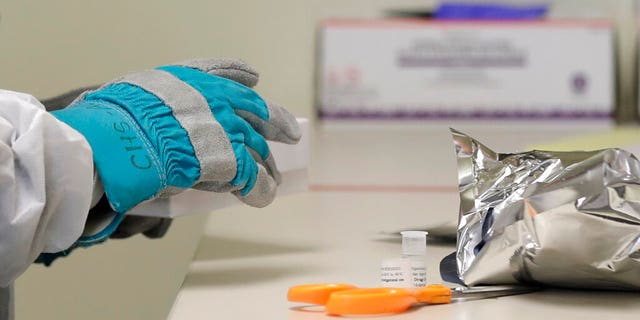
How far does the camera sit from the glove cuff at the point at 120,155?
30.0 inches

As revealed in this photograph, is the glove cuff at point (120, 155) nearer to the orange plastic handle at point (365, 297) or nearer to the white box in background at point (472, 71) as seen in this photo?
the orange plastic handle at point (365, 297)

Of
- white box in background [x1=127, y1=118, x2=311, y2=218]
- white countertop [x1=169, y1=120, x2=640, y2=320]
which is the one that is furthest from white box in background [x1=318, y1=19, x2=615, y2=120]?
white box in background [x1=127, y1=118, x2=311, y2=218]

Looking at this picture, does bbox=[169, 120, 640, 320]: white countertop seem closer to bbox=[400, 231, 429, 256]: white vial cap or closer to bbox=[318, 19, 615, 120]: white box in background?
bbox=[400, 231, 429, 256]: white vial cap

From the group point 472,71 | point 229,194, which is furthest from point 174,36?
→ point 229,194

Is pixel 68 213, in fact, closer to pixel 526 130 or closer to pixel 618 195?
pixel 618 195

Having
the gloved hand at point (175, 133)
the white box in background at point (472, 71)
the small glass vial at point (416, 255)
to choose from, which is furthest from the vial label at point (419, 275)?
the white box in background at point (472, 71)

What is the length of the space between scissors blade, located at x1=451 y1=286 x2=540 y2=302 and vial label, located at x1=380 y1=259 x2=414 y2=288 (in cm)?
3

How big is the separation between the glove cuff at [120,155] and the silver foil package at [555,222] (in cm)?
24

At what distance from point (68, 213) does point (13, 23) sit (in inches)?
Result: 55.5

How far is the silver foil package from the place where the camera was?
26.7 inches

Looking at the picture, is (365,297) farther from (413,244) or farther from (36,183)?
(36,183)

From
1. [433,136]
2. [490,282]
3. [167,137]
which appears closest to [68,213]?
[167,137]

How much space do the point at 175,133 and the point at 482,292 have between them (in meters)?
0.27

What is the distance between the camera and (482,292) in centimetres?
72
